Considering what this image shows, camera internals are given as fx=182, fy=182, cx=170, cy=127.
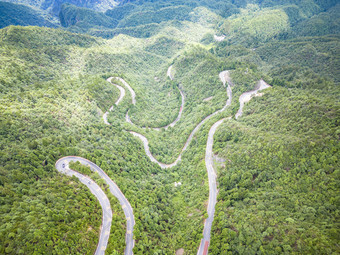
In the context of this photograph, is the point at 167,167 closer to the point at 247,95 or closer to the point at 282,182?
the point at 282,182

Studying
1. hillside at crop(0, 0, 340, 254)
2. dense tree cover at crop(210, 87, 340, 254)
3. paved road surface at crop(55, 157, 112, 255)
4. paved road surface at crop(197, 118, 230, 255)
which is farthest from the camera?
paved road surface at crop(197, 118, 230, 255)

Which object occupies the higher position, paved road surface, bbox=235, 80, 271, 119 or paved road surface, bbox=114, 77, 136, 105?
paved road surface, bbox=235, 80, 271, 119

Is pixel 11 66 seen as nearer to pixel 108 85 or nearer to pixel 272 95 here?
pixel 108 85

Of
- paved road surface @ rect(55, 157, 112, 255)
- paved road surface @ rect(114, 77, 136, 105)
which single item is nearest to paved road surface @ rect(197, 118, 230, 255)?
paved road surface @ rect(55, 157, 112, 255)

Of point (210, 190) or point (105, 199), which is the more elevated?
point (105, 199)

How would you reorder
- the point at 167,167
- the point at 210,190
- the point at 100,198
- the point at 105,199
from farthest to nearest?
the point at 167,167
the point at 210,190
the point at 105,199
the point at 100,198

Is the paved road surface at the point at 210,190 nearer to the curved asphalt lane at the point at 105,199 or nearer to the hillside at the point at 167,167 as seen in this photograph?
the hillside at the point at 167,167

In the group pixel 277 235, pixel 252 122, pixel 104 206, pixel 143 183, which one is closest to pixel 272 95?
pixel 252 122

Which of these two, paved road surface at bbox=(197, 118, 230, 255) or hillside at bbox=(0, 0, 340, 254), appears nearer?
hillside at bbox=(0, 0, 340, 254)

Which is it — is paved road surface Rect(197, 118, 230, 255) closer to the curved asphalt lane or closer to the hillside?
the hillside

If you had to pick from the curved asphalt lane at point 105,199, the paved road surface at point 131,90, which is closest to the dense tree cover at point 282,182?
the curved asphalt lane at point 105,199

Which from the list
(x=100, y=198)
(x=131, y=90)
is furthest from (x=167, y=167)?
(x=131, y=90)
